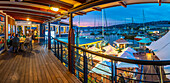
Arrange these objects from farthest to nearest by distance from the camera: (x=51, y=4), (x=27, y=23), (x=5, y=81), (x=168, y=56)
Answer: (x=27, y=23)
(x=168, y=56)
(x=51, y=4)
(x=5, y=81)

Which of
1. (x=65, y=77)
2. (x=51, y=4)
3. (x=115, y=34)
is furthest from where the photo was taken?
(x=115, y=34)

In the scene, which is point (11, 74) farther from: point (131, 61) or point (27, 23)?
point (27, 23)

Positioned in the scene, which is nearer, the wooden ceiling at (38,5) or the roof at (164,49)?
the wooden ceiling at (38,5)

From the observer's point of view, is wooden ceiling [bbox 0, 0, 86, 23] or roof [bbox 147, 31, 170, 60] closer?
wooden ceiling [bbox 0, 0, 86, 23]

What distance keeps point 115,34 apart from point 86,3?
54.2m

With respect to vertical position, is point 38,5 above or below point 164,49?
above

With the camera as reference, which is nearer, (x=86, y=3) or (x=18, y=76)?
(x=86, y=3)

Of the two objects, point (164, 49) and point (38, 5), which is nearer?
point (38, 5)

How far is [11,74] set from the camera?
3527 millimetres

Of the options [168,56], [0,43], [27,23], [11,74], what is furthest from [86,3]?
[27,23]

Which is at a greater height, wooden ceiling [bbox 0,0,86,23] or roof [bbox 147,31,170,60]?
wooden ceiling [bbox 0,0,86,23]

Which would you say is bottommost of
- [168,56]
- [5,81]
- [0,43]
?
[5,81]

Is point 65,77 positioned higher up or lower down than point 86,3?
lower down

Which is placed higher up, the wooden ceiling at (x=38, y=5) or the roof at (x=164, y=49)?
the wooden ceiling at (x=38, y=5)
